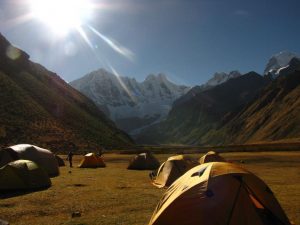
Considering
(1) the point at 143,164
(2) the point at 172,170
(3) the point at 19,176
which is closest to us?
(3) the point at 19,176

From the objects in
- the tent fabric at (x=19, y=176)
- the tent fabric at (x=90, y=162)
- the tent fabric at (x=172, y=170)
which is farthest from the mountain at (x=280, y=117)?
the tent fabric at (x=19, y=176)

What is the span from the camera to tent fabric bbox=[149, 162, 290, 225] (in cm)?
1231

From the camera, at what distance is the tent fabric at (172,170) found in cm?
2702

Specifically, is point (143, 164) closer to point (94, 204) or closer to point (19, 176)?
point (19, 176)

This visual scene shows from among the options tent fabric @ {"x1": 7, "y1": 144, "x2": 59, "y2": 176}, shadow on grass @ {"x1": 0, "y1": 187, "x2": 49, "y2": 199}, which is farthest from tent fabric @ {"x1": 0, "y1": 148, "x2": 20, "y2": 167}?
shadow on grass @ {"x1": 0, "y1": 187, "x2": 49, "y2": 199}

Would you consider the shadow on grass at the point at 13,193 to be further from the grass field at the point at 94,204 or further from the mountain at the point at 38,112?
the mountain at the point at 38,112

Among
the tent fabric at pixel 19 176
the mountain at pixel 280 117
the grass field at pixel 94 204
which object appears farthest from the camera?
the mountain at pixel 280 117

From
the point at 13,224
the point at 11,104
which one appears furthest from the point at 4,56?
the point at 13,224

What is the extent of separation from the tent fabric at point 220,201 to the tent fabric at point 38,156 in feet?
73.2

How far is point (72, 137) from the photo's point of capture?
114 m

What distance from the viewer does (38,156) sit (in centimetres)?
3500

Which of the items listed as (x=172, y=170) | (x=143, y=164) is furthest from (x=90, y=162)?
(x=172, y=170)

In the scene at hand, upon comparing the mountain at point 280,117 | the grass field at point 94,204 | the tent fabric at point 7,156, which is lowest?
the grass field at point 94,204

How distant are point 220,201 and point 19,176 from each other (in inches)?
601
